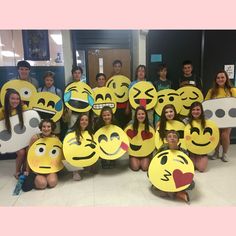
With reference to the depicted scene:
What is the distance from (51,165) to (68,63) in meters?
1.92

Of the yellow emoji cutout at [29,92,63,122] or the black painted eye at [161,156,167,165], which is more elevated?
the yellow emoji cutout at [29,92,63,122]

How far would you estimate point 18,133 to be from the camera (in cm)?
289

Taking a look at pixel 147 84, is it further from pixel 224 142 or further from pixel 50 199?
pixel 50 199

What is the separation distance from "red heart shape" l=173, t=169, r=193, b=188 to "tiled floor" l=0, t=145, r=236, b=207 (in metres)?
0.17

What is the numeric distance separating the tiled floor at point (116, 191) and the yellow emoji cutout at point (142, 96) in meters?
0.84

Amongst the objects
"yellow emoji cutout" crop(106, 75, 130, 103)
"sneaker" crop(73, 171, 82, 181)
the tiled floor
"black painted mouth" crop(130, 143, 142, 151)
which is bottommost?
the tiled floor

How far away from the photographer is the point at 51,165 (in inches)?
104

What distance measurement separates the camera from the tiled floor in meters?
2.27

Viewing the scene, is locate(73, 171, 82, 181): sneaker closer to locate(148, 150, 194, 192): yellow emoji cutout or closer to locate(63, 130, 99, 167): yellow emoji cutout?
locate(63, 130, 99, 167): yellow emoji cutout

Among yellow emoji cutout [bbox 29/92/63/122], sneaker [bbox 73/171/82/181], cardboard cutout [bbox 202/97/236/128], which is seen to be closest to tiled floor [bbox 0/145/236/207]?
sneaker [bbox 73/171/82/181]

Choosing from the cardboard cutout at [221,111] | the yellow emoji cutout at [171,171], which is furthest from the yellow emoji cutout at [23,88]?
the cardboard cutout at [221,111]

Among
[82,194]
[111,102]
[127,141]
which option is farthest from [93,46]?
[82,194]

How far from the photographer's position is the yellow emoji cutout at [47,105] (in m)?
3.09

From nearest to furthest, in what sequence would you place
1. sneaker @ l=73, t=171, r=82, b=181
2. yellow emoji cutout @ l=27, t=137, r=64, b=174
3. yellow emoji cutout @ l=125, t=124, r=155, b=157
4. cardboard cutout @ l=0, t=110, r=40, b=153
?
yellow emoji cutout @ l=27, t=137, r=64, b=174 < sneaker @ l=73, t=171, r=82, b=181 < cardboard cutout @ l=0, t=110, r=40, b=153 < yellow emoji cutout @ l=125, t=124, r=155, b=157
